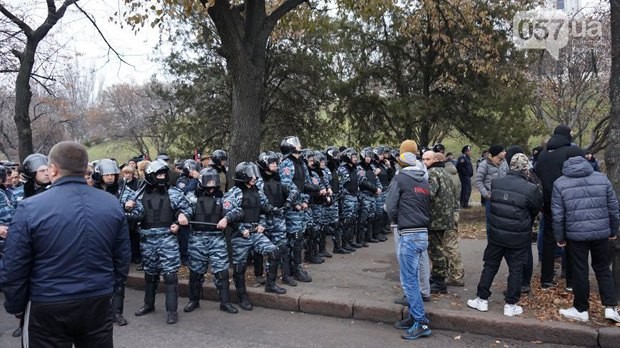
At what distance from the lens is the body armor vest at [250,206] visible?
6.85 meters

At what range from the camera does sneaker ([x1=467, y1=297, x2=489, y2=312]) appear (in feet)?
19.6

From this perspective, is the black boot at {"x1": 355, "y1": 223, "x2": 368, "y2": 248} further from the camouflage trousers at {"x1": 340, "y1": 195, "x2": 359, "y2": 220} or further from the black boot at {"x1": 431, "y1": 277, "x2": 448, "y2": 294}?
the black boot at {"x1": 431, "y1": 277, "x2": 448, "y2": 294}

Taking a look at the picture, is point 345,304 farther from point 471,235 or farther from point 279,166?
point 471,235

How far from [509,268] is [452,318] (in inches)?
37.7

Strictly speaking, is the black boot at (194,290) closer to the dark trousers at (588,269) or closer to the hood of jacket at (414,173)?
the hood of jacket at (414,173)

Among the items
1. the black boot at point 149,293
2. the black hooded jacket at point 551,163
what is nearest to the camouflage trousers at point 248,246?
the black boot at point 149,293

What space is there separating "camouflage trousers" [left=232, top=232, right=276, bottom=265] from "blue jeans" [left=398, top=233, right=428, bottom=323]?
2.11m

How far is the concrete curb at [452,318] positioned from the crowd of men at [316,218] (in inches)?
8.2

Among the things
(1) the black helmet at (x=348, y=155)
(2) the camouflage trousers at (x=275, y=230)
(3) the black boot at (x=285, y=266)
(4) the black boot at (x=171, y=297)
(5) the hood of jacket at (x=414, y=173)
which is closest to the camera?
(5) the hood of jacket at (x=414, y=173)

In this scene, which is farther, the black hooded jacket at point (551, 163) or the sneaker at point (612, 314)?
the black hooded jacket at point (551, 163)

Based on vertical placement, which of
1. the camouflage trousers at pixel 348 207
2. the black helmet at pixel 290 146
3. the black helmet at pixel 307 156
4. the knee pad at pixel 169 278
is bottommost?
the knee pad at pixel 169 278

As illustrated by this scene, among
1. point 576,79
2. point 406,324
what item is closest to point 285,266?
point 406,324

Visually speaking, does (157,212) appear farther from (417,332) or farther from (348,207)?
(348,207)
